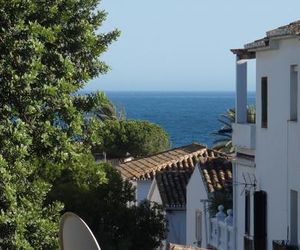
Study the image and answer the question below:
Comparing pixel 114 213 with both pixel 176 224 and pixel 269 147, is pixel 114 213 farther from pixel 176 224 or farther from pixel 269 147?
pixel 176 224

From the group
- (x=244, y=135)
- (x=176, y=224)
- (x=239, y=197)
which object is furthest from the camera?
(x=176, y=224)

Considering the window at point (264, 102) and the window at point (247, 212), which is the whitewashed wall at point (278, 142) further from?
the window at point (247, 212)

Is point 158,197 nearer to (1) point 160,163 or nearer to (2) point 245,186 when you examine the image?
(1) point 160,163

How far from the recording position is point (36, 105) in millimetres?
16562

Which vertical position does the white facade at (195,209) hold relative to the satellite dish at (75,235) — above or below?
below

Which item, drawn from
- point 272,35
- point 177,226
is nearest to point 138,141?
point 177,226

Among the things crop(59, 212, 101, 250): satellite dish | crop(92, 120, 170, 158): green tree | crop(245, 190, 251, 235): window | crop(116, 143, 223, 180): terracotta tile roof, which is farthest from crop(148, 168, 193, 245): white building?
crop(59, 212, 101, 250): satellite dish

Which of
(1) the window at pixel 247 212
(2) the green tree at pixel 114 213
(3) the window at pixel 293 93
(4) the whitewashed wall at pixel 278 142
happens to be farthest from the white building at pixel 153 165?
(3) the window at pixel 293 93

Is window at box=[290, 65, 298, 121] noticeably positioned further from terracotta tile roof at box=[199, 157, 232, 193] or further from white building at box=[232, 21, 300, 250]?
terracotta tile roof at box=[199, 157, 232, 193]

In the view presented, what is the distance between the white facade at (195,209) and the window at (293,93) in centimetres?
862

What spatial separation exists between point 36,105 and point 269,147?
11931 mm

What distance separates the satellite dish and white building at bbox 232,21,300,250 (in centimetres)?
1643

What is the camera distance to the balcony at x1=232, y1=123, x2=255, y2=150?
2934 cm

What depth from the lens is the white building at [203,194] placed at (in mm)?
34375
